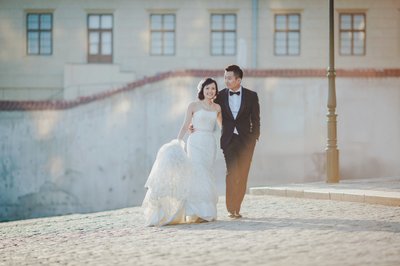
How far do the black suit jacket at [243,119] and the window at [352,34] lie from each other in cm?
1916

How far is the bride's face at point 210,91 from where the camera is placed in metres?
10.0

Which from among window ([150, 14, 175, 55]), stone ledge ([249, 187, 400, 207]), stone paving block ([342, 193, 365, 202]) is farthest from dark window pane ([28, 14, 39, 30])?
stone paving block ([342, 193, 365, 202])

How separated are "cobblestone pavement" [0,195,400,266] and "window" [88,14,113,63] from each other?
1774 cm

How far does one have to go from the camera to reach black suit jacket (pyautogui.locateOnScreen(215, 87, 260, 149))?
32.6ft

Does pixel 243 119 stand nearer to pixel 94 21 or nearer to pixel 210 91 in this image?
pixel 210 91

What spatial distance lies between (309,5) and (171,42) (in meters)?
5.43

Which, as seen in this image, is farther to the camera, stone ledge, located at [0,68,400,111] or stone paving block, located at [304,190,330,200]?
stone ledge, located at [0,68,400,111]

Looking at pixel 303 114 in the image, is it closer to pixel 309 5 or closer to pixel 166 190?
pixel 309 5

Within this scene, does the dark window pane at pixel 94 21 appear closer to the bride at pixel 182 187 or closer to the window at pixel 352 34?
the window at pixel 352 34

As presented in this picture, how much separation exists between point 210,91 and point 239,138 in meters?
0.75

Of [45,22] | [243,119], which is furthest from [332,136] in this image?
[45,22]

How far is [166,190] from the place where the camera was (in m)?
9.68

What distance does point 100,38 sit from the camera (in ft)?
94.5

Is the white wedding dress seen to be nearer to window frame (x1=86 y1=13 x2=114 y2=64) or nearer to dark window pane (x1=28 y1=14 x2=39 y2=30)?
window frame (x1=86 y1=13 x2=114 y2=64)
